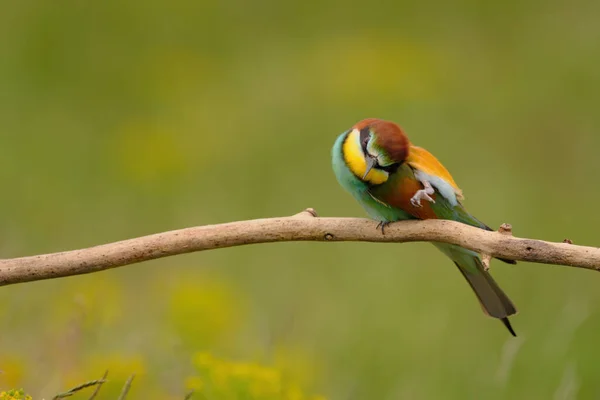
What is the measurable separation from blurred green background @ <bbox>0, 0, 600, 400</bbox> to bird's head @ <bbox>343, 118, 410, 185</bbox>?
1.36 ft

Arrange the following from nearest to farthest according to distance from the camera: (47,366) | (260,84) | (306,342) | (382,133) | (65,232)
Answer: (382,133) < (47,366) < (306,342) < (65,232) < (260,84)

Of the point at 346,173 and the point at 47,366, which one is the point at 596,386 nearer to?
the point at 346,173

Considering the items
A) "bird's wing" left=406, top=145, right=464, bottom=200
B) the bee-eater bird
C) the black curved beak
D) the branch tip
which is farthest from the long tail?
the branch tip

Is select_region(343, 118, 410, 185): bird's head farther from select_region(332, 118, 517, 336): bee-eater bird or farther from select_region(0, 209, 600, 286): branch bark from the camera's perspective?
select_region(0, 209, 600, 286): branch bark

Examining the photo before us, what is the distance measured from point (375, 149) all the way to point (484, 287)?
392mm

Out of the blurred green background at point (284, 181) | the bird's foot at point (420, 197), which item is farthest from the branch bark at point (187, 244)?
the blurred green background at point (284, 181)

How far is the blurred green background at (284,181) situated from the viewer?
2688 mm

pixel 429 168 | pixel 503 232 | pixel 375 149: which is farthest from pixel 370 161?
pixel 503 232

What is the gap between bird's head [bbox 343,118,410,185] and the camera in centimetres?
204

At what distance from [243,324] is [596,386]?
0.96 metres

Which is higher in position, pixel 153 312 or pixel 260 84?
pixel 260 84

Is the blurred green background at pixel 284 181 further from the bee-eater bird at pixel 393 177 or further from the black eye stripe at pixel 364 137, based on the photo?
the black eye stripe at pixel 364 137

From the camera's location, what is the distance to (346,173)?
7.07 feet

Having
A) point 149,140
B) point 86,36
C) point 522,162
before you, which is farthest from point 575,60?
point 86,36
